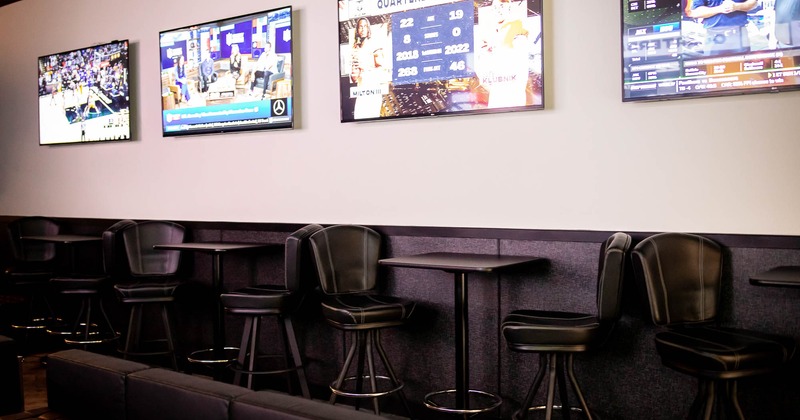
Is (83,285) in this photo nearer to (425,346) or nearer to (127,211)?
(127,211)

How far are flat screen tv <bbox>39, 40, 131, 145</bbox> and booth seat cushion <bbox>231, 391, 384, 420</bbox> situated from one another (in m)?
5.06

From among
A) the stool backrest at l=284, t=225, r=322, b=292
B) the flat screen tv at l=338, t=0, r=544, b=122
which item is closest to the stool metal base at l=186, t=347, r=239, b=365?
the stool backrest at l=284, t=225, r=322, b=292

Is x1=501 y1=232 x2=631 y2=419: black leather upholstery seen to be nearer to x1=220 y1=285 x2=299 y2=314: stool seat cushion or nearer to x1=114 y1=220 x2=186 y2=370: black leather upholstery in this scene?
x1=220 y1=285 x2=299 y2=314: stool seat cushion

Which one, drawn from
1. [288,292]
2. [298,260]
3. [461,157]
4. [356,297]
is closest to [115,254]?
[288,292]

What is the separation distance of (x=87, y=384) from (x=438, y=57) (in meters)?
2.99

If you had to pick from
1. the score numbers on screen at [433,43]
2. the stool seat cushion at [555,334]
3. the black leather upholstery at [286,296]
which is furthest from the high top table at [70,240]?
the stool seat cushion at [555,334]

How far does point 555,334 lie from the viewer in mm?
3426

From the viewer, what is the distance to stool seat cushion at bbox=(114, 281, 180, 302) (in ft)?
17.1

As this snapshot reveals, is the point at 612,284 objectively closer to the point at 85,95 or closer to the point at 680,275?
the point at 680,275

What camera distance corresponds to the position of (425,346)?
183 inches

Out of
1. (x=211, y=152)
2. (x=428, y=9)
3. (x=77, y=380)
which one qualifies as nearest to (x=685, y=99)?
(x=428, y=9)

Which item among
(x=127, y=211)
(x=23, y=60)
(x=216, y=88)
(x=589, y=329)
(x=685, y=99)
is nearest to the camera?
(x=589, y=329)

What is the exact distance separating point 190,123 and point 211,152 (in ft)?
0.98

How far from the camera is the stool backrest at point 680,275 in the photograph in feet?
11.3
